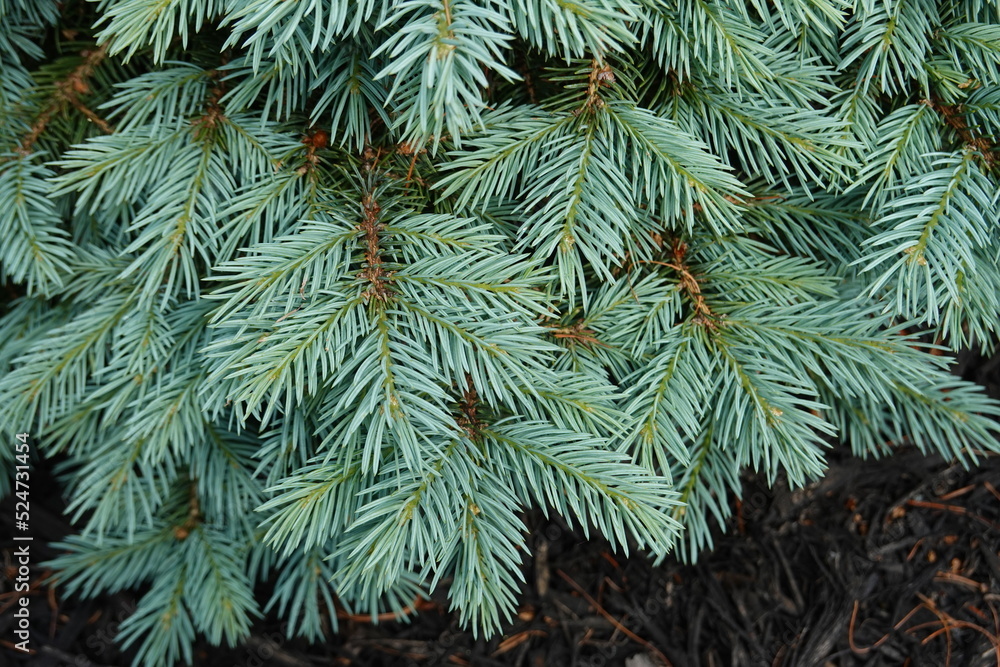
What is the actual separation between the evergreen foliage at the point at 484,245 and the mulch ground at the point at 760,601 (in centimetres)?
24

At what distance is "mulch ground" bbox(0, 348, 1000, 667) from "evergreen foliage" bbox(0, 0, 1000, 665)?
0.79 ft

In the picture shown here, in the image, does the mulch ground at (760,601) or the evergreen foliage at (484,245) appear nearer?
the evergreen foliage at (484,245)

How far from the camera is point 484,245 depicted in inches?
24.7

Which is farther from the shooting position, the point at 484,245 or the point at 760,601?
the point at 760,601

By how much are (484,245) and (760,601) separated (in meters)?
0.74

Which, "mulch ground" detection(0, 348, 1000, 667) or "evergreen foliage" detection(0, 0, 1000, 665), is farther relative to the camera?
"mulch ground" detection(0, 348, 1000, 667)

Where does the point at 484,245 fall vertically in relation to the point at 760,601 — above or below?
above

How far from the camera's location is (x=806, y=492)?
1.06 metres

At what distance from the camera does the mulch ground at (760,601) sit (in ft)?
3.29

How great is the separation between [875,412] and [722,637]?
1.35 ft

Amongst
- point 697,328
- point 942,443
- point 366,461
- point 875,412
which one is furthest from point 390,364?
point 942,443

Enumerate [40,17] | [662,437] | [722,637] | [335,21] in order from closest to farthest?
[335,21], [662,437], [40,17], [722,637]

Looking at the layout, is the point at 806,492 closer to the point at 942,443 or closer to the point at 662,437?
the point at 942,443

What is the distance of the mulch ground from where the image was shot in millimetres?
1003
